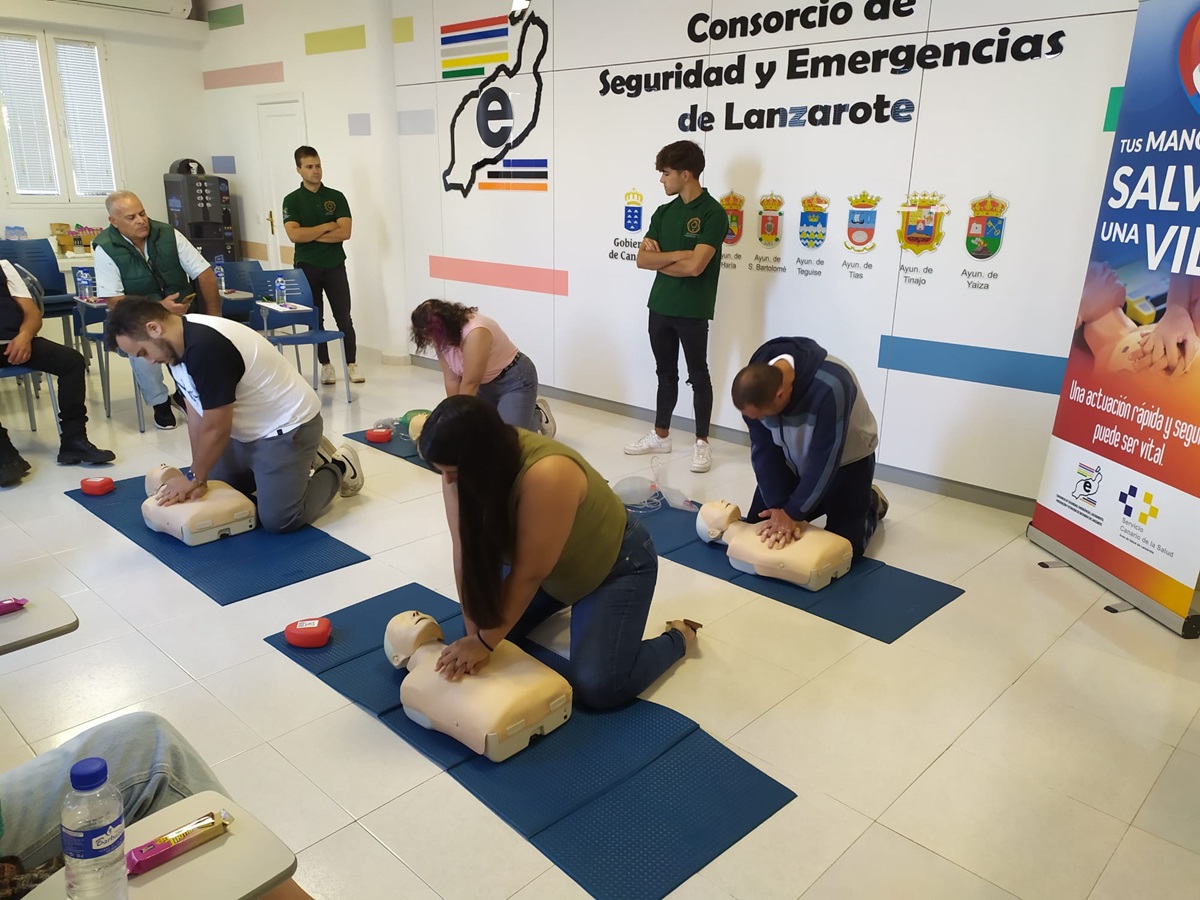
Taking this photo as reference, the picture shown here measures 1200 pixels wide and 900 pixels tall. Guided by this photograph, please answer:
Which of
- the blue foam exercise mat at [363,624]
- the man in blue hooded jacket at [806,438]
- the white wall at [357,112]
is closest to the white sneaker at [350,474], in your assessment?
the blue foam exercise mat at [363,624]

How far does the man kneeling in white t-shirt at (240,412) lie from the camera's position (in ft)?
10.6

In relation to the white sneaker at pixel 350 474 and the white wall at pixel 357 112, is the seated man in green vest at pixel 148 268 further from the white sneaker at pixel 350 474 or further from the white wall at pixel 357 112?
the white wall at pixel 357 112

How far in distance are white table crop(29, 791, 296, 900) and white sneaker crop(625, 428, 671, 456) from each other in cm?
374

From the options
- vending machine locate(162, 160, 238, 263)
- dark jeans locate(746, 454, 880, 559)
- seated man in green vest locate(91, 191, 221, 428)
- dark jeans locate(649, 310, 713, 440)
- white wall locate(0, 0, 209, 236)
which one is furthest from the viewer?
vending machine locate(162, 160, 238, 263)

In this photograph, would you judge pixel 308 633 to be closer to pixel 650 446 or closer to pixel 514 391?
pixel 514 391

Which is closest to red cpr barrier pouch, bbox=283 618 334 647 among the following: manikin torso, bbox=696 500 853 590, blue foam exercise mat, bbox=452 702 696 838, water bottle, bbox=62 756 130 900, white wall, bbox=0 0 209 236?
blue foam exercise mat, bbox=452 702 696 838

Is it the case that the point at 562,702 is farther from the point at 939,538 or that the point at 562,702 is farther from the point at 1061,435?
the point at 1061,435

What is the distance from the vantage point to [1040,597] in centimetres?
322

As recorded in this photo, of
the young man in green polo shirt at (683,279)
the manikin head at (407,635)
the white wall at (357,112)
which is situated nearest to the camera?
the manikin head at (407,635)

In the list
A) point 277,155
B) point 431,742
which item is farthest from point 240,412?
point 277,155

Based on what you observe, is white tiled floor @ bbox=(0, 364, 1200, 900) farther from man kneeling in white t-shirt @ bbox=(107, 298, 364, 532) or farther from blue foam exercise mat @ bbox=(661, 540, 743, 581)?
man kneeling in white t-shirt @ bbox=(107, 298, 364, 532)

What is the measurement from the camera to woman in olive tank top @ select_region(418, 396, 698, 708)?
195 cm

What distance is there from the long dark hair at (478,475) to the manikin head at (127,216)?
12.1ft

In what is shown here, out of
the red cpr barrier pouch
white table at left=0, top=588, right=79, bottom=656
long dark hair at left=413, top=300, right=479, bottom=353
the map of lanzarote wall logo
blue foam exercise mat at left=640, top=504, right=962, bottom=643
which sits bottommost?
blue foam exercise mat at left=640, top=504, right=962, bottom=643
